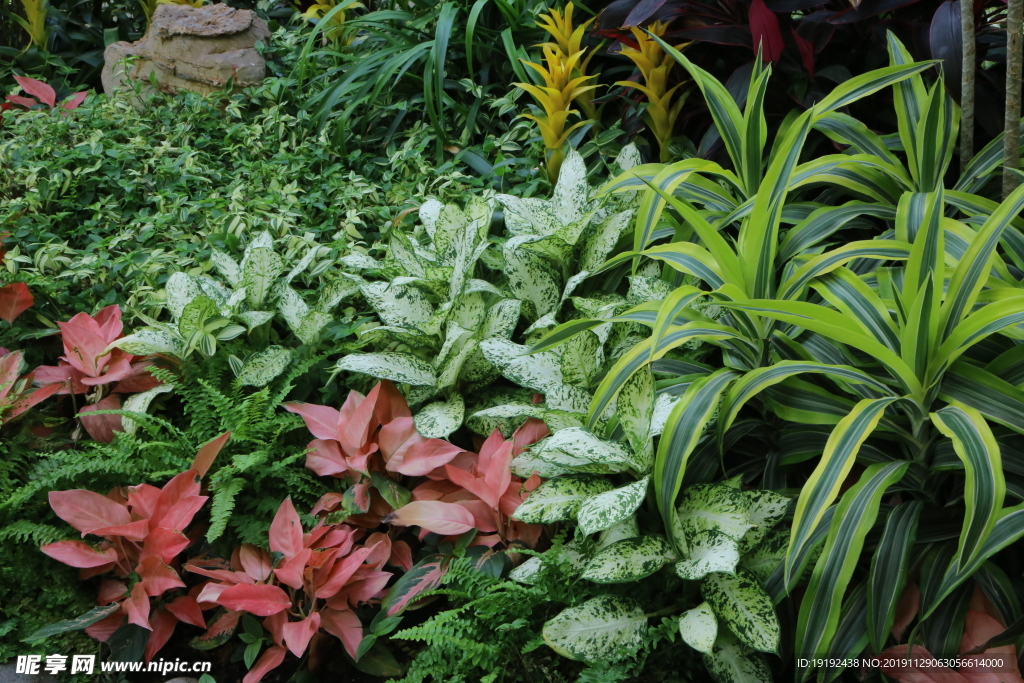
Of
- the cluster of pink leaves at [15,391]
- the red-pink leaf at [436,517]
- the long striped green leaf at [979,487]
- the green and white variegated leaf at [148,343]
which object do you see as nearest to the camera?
the long striped green leaf at [979,487]

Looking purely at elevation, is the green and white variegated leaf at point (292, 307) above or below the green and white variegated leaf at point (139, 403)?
above

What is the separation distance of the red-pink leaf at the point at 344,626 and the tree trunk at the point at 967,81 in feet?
5.77

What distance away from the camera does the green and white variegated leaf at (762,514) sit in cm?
140

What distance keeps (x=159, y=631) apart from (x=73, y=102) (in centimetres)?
266

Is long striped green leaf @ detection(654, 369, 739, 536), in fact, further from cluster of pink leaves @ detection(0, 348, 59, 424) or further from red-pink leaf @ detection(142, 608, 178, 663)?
cluster of pink leaves @ detection(0, 348, 59, 424)

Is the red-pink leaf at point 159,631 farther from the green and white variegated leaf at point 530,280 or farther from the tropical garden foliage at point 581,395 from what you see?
the green and white variegated leaf at point 530,280

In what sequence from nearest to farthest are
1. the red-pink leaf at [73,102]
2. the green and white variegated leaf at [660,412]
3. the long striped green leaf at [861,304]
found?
the long striped green leaf at [861,304], the green and white variegated leaf at [660,412], the red-pink leaf at [73,102]

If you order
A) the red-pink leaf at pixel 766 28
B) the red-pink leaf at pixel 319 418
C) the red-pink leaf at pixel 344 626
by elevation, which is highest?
the red-pink leaf at pixel 766 28

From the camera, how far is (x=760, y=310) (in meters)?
1.31

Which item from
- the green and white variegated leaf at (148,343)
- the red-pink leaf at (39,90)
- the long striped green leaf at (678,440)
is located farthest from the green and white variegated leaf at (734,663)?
the red-pink leaf at (39,90)

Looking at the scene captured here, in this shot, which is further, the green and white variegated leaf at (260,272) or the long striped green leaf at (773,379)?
the green and white variegated leaf at (260,272)

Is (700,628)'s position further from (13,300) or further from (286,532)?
(13,300)

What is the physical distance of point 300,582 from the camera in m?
1.50

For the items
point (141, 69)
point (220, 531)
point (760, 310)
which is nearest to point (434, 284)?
point (220, 531)
